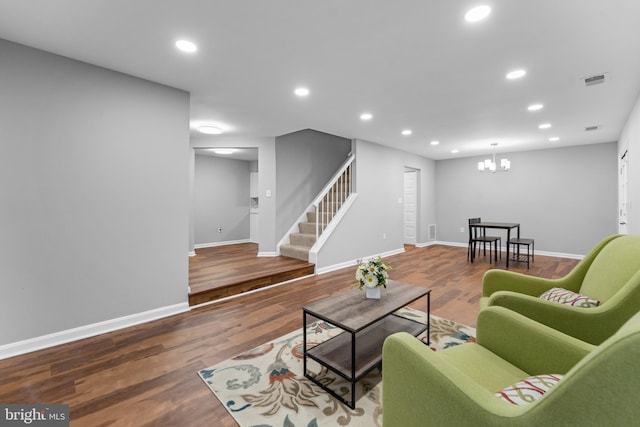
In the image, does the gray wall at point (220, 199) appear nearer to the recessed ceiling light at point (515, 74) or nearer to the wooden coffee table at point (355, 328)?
the wooden coffee table at point (355, 328)

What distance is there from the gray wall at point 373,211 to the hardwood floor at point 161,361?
4.91 feet

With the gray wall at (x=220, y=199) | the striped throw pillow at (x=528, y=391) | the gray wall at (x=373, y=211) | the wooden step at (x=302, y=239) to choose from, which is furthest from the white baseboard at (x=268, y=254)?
the striped throw pillow at (x=528, y=391)

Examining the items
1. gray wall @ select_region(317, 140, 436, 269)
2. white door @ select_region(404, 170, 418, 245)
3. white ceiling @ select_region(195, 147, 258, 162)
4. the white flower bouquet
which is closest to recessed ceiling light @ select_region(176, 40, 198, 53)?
the white flower bouquet

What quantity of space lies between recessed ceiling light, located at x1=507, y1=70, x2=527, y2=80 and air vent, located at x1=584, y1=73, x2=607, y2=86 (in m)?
0.74

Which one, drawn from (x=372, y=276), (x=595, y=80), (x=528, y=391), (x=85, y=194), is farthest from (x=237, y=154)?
(x=528, y=391)

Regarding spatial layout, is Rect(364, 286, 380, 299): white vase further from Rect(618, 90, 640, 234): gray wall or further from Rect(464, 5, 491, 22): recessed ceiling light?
Rect(618, 90, 640, 234): gray wall

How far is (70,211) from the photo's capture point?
2.53 metres

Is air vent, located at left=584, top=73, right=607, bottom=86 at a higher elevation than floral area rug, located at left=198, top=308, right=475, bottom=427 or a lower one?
higher

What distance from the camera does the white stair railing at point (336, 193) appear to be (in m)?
5.55

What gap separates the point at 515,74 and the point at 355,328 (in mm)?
3018

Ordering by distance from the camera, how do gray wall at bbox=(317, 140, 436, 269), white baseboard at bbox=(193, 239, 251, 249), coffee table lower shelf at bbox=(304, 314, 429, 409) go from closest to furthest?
coffee table lower shelf at bbox=(304, 314, 429, 409)
gray wall at bbox=(317, 140, 436, 269)
white baseboard at bbox=(193, 239, 251, 249)

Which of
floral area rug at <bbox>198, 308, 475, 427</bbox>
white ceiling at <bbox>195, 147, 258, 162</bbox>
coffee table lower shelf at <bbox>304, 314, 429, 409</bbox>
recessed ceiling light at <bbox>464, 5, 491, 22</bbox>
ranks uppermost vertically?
white ceiling at <bbox>195, 147, 258, 162</bbox>

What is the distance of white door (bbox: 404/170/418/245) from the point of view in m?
7.79

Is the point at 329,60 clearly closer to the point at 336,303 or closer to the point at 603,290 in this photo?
the point at 336,303
